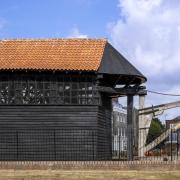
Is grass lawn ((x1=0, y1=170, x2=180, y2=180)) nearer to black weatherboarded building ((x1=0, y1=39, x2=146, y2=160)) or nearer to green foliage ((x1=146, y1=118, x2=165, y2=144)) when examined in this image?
black weatherboarded building ((x1=0, y1=39, x2=146, y2=160))

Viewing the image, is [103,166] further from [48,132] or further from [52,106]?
[52,106]

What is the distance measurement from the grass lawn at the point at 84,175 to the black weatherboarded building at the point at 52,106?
503cm

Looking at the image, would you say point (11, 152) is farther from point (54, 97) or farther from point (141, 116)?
point (141, 116)

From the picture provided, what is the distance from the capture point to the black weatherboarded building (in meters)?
34.6

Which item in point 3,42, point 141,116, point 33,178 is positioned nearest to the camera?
point 33,178

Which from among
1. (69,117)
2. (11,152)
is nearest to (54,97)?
(69,117)

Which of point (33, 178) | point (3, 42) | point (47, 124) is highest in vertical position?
point (3, 42)

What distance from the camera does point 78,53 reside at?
Answer: 3609cm

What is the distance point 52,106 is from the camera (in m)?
34.9

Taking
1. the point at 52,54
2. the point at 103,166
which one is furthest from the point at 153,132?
the point at 103,166

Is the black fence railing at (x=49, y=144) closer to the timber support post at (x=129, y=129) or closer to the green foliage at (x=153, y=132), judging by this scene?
the timber support post at (x=129, y=129)

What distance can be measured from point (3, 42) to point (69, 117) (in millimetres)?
7099

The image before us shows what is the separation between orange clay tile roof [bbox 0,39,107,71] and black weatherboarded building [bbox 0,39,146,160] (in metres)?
0.06

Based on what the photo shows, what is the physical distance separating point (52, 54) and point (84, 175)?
32.1ft
